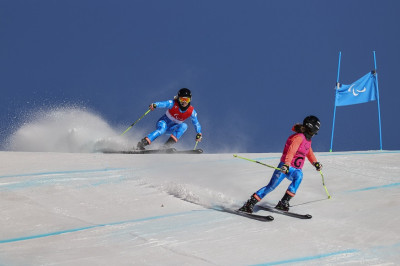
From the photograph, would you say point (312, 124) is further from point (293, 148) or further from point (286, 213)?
point (286, 213)

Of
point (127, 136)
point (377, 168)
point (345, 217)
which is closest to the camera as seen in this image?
point (345, 217)

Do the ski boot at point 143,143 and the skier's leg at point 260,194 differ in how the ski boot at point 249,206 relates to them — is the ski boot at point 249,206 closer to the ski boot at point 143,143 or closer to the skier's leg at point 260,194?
the skier's leg at point 260,194

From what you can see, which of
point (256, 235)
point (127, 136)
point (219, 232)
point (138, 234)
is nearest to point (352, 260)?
point (256, 235)

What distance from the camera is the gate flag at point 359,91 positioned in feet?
39.0

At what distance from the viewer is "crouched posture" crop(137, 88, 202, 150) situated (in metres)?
8.71

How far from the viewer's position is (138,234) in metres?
4.20

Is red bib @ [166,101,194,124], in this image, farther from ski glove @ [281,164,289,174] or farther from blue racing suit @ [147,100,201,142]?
ski glove @ [281,164,289,174]

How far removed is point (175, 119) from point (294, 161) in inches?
162

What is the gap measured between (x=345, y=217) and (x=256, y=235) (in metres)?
1.23

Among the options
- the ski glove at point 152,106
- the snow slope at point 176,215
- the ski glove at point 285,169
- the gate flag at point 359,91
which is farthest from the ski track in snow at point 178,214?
the gate flag at point 359,91

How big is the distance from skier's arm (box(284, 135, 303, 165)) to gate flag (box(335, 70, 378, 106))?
→ 707 centimetres

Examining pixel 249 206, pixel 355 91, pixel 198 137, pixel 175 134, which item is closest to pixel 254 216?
pixel 249 206

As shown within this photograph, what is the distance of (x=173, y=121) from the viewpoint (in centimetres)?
910

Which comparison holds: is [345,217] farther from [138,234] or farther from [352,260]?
[138,234]
